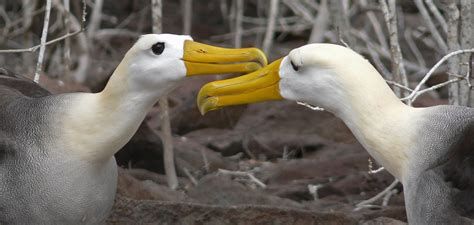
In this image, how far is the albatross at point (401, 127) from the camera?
4.89 metres

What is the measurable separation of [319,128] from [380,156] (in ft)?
14.0

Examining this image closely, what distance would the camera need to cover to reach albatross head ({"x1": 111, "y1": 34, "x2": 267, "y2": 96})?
17.5ft

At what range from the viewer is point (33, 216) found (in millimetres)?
5406

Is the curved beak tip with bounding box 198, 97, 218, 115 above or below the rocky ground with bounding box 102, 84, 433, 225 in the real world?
above

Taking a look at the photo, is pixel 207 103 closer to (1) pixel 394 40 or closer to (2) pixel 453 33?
(1) pixel 394 40

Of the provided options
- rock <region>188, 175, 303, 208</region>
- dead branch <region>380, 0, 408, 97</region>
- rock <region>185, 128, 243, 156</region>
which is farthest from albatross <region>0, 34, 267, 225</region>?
rock <region>185, 128, 243, 156</region>

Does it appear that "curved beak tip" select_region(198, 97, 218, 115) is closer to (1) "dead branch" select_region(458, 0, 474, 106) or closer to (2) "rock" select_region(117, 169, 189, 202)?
(2) "rock" select_region(117, 169, 189, 202)

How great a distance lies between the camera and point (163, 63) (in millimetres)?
5344

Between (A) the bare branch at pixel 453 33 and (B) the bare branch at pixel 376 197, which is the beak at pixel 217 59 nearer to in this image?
(A) the bare branch at pixel 453 33

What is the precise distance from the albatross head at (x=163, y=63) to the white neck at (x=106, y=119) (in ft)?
0.09

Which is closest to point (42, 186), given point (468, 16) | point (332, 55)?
point (332, 55)

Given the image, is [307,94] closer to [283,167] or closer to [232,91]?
[232,91]

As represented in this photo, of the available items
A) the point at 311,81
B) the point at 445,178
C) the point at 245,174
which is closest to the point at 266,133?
the point at 245,174

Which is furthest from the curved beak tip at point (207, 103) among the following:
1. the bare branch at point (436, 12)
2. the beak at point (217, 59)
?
the bare branch at point (436, 12)
